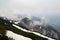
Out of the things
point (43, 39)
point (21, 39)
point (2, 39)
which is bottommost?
point (2, 39)

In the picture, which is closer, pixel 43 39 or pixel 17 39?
pixel 17 39

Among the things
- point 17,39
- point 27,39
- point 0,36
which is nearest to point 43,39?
point 27,39

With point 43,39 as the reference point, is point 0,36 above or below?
below

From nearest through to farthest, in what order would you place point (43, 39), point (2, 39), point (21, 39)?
point (2, 39)
point (21, 39)
point (43, 39)

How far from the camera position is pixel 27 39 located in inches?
5207

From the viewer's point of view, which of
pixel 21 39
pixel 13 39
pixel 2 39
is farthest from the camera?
pixel 21 39

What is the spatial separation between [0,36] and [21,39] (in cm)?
1683

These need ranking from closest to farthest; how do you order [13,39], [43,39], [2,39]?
[2,39] → [13,39] → [43,39]

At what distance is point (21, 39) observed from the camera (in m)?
127

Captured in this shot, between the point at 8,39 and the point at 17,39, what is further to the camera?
the point at 17,39

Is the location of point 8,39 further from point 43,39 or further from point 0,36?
point 43,39

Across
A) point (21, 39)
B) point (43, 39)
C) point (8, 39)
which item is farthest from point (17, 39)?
point (43, 39)

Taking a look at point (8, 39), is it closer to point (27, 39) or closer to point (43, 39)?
point (27, 39)

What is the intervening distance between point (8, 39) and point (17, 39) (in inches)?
508
